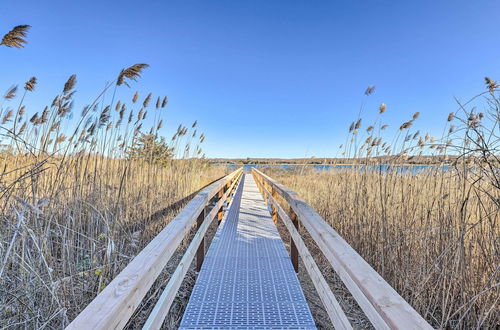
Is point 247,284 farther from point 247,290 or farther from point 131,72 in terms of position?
point 131,72

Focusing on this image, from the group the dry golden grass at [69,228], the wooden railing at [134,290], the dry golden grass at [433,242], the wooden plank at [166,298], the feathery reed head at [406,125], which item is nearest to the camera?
the wooden railing at [134,290]

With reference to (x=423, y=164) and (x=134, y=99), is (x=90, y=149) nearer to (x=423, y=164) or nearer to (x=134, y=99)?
(x=134, y=99)

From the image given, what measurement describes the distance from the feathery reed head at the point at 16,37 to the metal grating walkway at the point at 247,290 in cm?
209

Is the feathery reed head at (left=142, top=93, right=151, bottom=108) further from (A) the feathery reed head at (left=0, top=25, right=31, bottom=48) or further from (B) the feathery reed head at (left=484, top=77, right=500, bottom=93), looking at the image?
(B) the feathery reed head at (left=484, top=77, right=500, bottom=93)

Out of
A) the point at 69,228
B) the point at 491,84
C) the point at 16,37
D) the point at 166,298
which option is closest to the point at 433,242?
the point at 491,84

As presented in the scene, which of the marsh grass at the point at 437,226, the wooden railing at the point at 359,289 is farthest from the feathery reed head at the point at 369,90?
the wooden railing at the point at 359,289

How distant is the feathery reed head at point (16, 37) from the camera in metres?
1.59

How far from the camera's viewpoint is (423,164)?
2.83 meters

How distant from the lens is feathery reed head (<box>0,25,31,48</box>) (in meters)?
1.59

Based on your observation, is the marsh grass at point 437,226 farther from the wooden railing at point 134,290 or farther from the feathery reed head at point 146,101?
the feathery reed head at point 146,101

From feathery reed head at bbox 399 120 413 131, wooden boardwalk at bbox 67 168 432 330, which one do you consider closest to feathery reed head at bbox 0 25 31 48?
A: wooden boardwalk at bbox 67 168 432 330

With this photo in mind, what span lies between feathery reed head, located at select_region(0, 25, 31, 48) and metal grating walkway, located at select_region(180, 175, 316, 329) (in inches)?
82.2

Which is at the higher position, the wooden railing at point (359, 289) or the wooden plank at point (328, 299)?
the wooden railing at point (359, 289)

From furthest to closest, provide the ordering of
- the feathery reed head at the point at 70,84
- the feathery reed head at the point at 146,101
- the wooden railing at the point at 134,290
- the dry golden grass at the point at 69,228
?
1. the feathery reed head at the point at 146,101
2. the feathery reed head at the point at 70,84
3. the dry golden grass at the point at 69,228
4. the wooden railing at the point at 134,290
